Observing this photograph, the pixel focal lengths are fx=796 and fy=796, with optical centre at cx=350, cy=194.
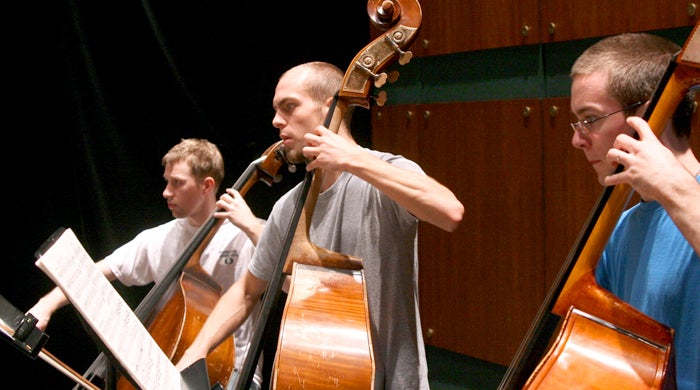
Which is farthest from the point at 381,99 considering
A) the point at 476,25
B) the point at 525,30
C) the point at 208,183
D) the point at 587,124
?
the point at 476,25

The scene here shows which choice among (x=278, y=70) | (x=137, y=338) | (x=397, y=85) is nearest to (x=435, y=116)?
(x=397, y=85)

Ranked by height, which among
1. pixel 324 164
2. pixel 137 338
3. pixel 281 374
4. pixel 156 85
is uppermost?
pixel 156 85

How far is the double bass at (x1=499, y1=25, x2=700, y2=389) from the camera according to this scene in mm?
1074

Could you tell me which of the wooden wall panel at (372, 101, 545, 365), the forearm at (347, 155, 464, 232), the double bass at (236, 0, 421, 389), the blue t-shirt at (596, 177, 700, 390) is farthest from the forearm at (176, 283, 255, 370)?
the wooden wall panel at (372, 101, 545, 365)

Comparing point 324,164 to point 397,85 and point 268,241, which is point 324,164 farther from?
point 397,85

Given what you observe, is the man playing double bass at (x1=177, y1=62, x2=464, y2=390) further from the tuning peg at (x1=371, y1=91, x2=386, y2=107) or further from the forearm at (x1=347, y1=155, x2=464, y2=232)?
the tuning peg at (x1=371, y1=91, x2=386, y2=107)

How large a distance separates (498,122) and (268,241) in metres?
1.29

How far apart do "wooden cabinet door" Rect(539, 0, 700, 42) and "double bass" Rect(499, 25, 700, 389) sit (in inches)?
52.1

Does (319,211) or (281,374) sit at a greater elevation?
(319,211)

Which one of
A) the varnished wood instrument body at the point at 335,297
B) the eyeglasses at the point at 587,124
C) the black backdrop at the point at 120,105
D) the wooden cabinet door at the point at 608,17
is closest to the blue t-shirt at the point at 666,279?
the eyeglasses at the point at 587,124

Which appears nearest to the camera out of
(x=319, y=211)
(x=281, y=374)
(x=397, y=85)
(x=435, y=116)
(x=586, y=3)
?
(x=281, y=374)

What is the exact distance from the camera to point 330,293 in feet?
5.10

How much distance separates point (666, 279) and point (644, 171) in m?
0.22

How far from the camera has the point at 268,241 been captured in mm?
1859
